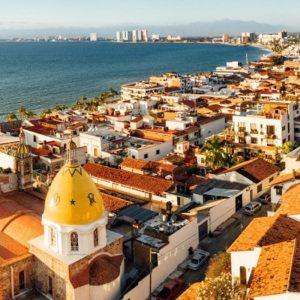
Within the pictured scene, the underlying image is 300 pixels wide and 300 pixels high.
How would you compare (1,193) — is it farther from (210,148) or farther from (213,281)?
(210,148)

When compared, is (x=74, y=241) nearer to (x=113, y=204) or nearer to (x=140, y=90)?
(x=113, y=204)

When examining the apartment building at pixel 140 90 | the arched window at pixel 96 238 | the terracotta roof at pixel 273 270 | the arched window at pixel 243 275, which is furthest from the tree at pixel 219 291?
the apartment building at pixel 140 90

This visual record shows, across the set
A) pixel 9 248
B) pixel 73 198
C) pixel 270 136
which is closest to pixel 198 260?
pixel 73 198

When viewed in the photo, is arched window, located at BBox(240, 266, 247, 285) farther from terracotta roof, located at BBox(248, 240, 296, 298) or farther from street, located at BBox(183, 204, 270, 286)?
street, located at BBox(183, 204, 270, 286)

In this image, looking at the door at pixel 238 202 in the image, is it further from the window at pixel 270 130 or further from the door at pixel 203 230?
the window at pixel 270 130

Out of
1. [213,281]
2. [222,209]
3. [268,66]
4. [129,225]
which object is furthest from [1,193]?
[268,66]

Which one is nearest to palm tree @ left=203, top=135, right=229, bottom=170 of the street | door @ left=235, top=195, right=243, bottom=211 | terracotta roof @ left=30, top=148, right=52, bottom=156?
door @ left=235, top=195, right=243, bottom=211

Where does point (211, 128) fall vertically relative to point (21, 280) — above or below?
above
